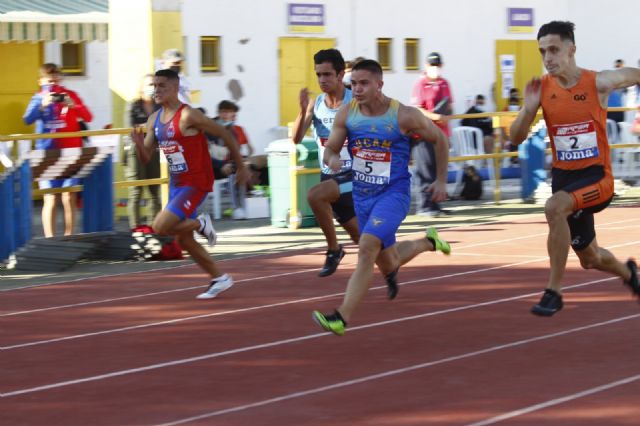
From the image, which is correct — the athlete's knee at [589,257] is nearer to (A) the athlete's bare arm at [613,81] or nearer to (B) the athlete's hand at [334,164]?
(A) the athlete's bare arm at [613,81]

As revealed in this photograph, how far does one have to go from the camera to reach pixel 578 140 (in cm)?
930

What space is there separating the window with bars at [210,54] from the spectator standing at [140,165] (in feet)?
27.4

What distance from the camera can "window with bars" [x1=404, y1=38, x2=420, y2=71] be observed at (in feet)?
91.8

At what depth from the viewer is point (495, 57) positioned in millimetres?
29578

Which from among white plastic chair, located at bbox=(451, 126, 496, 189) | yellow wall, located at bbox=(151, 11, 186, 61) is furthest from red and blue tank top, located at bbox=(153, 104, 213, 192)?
white plastic chair, located at bbox=(451, 126, 496, 189)

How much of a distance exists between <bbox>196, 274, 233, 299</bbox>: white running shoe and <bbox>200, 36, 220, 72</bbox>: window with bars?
522 inches

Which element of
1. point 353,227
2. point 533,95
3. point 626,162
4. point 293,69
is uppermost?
point 293,69

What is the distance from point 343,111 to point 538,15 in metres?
21.3

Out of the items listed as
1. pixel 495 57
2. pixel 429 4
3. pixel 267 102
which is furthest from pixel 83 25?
pixel 495 57

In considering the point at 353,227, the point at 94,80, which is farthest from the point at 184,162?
the point at 94,80

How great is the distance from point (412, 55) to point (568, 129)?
19.1 m

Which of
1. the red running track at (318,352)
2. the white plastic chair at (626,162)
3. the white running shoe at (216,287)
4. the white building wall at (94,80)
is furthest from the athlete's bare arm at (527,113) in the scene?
the white building wall at (94,80)

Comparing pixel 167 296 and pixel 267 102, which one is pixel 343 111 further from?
pixel 267 102

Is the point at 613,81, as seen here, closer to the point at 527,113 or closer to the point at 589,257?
the point at 527,113
